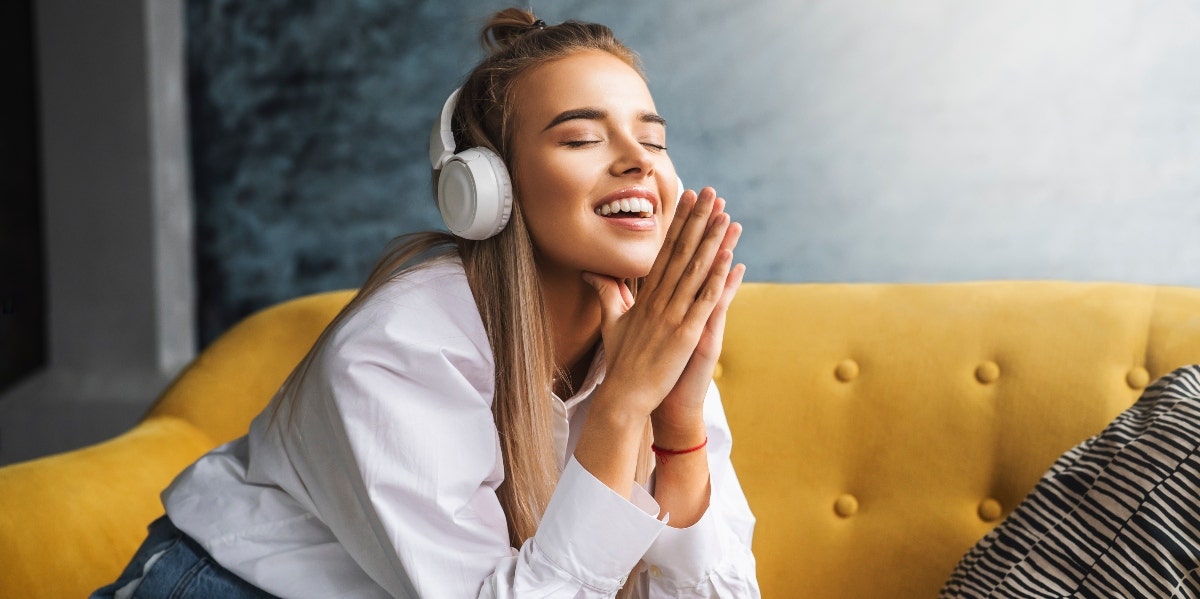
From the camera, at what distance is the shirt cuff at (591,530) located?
1.04 metres

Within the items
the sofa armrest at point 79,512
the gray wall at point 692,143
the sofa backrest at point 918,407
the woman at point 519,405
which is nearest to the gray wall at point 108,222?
the gray wall at point 692,143

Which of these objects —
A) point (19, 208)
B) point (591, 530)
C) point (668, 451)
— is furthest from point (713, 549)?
point (19, 208)

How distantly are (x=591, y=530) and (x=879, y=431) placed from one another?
2.28 ft

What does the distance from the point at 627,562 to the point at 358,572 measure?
317 mm

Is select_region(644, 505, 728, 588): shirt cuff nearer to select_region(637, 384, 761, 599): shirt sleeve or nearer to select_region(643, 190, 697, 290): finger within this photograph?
select_region(637, 384, 761, 599): shirt sleeve

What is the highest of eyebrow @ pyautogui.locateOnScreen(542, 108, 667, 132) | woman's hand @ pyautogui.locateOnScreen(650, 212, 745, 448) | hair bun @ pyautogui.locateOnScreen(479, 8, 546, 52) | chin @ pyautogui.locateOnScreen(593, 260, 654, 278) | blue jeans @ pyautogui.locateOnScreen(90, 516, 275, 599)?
hair bun @ pyautogui.locateOnScreen(479, 8, 546, 52)

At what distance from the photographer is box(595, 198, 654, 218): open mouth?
120cm

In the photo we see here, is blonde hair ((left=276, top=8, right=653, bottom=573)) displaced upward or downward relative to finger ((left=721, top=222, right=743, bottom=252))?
downward

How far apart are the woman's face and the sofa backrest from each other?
1.67 ft

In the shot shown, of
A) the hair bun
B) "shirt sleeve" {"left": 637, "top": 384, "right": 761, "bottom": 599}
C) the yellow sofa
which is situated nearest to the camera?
"shirt sleeve" {"left": 637, "top": 384, "right": 761, "bottom": 599}

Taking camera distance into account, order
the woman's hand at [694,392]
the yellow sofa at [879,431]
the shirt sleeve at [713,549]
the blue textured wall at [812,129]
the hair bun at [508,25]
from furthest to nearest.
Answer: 1. the blue textured wall at [812,129]
2. the yellow sofa at [879,431]
3. the hair bun at [508,25]
4. the shirt sleeve at [713,549]
5. the woman's hand at [694,392]

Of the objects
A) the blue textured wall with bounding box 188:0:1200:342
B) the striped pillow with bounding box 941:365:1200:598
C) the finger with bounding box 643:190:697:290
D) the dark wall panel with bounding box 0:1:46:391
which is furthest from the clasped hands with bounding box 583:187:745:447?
the dark wall panel with bounding box 0:1:46:391

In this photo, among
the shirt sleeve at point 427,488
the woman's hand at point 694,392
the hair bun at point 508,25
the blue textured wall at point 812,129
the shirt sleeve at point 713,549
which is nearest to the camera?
the shirt sleeve at point 427,488

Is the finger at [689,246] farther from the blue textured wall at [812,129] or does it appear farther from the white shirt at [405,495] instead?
the blue textured wall at [812,129]
